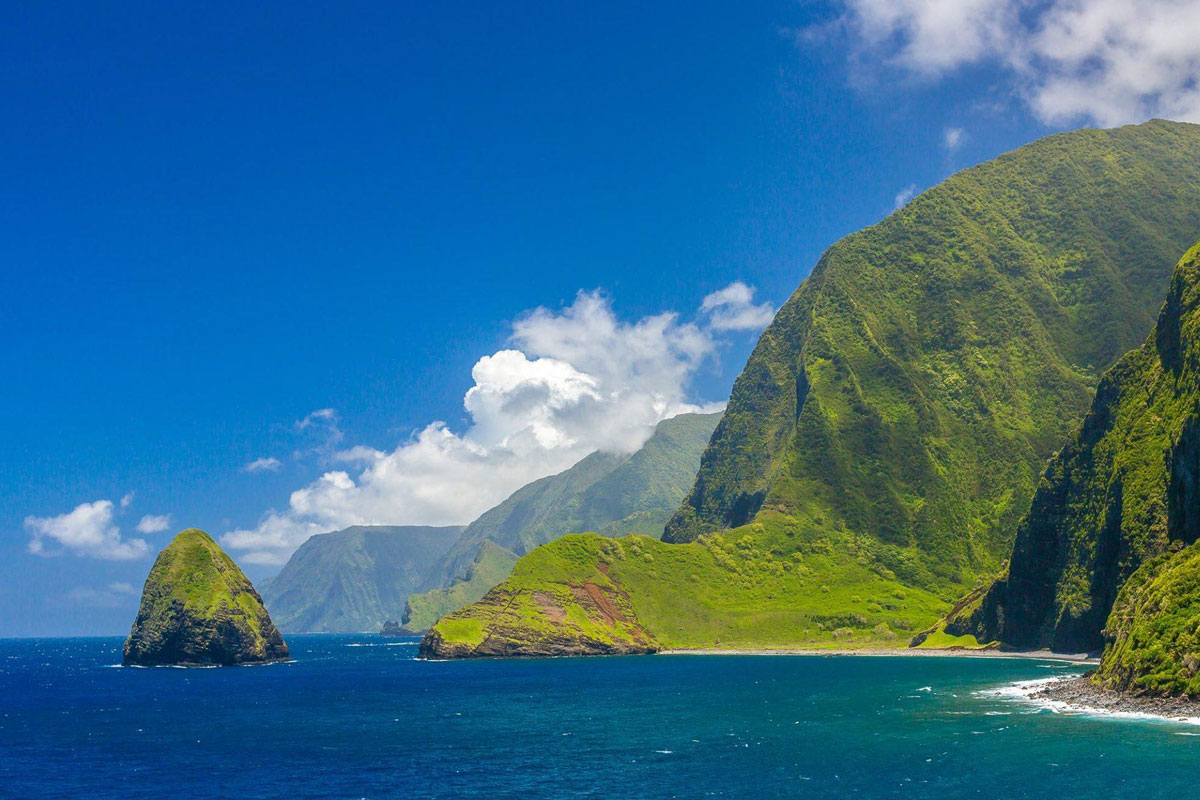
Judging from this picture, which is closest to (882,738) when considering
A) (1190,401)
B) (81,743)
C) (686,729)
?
(686,729)

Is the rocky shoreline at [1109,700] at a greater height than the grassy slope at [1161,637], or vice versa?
the grassy slope at [1161,637]

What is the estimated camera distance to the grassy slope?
113 m

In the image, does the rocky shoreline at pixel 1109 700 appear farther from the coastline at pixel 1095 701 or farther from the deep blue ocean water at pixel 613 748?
the deep blue ocean water at pixel 613 748

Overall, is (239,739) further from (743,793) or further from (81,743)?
(743,793)

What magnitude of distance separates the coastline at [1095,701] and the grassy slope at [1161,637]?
170cm

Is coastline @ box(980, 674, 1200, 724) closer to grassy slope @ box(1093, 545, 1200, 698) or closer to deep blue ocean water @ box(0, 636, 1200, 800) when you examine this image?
grassy slope @ box(1093, 545, 1200, 698)

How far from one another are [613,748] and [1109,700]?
6593 cm

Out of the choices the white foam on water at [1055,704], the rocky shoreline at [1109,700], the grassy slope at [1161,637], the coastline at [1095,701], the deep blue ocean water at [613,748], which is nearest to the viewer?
the deep blue ocean water at [613,748]

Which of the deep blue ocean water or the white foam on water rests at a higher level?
the deep blue ocean water

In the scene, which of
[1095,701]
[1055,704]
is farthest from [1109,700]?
[1055,704]

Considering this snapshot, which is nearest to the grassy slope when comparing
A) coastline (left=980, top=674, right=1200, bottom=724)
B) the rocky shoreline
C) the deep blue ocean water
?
the rocky shoreline

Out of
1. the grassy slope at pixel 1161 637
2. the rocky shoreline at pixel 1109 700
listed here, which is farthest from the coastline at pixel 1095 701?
the grassy slope at pixel 1161 637

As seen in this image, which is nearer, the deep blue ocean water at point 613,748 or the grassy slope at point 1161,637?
the deep blue ocean water at point 613,748

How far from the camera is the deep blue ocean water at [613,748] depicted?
86438 millimetres
